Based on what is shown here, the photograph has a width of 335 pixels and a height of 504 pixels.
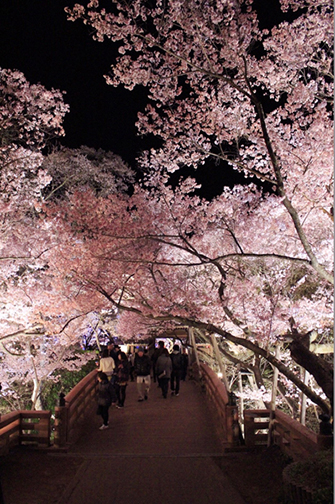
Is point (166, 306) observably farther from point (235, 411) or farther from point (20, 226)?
point (20, 226)

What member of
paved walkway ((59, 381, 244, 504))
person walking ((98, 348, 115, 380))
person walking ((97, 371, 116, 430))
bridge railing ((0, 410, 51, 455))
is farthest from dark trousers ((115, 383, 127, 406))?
bridge railing ((0, 410, 51, 455))

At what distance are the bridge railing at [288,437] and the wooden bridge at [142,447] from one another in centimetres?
1

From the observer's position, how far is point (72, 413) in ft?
31.1

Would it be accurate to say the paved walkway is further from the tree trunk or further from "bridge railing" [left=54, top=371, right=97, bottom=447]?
the tree trunk

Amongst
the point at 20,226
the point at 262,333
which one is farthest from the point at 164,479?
the point at 20,226

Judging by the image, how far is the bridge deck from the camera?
19.8 feet

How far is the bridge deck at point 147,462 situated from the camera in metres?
6.04

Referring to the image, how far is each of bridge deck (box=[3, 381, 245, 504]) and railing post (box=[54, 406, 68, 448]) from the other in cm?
28

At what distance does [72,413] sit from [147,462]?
8.46ft

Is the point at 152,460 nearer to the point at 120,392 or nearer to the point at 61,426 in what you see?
the point at 61,426

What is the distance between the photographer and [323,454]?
5.35m

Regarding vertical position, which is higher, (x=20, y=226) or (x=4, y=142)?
(x=4, y=142)

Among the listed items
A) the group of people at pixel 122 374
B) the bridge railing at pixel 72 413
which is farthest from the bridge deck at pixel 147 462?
the group of people at pixel 122 374

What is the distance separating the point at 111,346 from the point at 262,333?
5.11m
